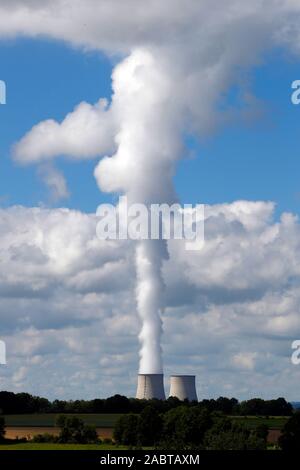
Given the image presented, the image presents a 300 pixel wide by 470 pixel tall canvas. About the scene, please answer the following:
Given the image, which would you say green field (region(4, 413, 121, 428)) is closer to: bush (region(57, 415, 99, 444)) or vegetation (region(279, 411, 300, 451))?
bush (region(57, 415, 99, 444))

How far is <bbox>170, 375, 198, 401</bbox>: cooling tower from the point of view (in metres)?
185

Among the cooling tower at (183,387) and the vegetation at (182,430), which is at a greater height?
the cooling tower at (183,387)

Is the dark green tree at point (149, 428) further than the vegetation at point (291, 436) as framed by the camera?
Yes

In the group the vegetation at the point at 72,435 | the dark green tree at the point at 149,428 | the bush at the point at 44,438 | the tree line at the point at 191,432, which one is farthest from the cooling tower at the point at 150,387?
the bush at the point at 44,438

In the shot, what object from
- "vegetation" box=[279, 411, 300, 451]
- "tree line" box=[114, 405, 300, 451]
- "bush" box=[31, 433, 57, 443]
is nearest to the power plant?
"tree line" box=[114, 405, 300, 451]

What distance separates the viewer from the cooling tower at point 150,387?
186 metres

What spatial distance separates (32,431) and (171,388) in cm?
3369

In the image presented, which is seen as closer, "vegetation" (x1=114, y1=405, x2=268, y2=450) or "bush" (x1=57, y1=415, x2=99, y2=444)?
"vegetation" (x1=114, y1=405, x2=268, y2=450)

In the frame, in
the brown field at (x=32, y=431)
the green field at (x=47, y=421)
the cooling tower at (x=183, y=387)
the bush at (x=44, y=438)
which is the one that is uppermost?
the cooling tower at (x=183, y=387)

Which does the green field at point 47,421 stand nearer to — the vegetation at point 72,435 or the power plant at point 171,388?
the power plant at point 171,388

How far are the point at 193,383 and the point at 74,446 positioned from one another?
154 ft

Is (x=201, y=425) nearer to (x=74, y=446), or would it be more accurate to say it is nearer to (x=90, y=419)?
(x=74, y=446)

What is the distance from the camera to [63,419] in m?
160

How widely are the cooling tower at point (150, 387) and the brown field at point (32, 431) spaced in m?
22.4
